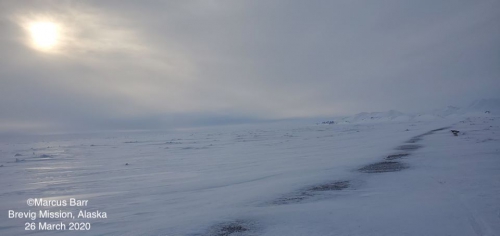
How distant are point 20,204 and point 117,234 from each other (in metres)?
5.28

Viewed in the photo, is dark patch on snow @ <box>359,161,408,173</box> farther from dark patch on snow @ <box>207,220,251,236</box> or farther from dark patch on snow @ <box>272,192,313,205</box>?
dark patch on snow @ <box>207,220,251,236</box>

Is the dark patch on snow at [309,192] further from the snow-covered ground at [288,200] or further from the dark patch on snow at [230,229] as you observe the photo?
the dark patch on snow at [230,229]

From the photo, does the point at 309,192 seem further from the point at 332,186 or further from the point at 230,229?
the point at 230,229

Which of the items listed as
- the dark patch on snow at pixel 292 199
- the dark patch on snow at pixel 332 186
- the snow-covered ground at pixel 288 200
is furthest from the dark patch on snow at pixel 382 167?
the dark patch on snow at pixel 292 199

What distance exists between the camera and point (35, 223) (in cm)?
665

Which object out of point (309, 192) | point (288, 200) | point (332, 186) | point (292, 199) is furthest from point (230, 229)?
point (332, 186)

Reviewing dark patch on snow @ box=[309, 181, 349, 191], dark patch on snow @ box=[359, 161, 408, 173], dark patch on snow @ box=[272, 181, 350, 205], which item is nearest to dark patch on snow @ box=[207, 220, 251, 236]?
dark patch on snow @ box=[272, 181, 350, 205]

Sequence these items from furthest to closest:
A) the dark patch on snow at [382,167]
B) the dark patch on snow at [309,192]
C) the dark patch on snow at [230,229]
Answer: the dark patch on snow at [382,167] → the dark patch on snow at [309,192] → the dark patch on snow at [230,229]

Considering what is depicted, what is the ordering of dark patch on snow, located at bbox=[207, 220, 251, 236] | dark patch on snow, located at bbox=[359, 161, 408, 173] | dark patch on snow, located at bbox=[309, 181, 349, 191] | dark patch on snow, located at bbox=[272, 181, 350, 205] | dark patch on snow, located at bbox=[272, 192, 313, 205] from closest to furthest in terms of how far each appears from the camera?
dark patch on snow, located at bbox=[207, 220, 251, 236], dark patch on snow, located at bbox=[272, 192, 313, 205], dark patch on snow, located at bbox=[272, 181, 350, 205], dark patch on snow, located at bbox=[309, 181, 349, 191], dark patch on snow, located at bbox=[359, 161, 408, 173]

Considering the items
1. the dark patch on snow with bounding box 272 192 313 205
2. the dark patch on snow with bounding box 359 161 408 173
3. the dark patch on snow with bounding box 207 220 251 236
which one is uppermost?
the dark patch on snow with bounding box 207 220 251 236

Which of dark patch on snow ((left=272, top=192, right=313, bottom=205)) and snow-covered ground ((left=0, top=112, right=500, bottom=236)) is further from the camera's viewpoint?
dark patch on snow ((left=272, top=192, right=313, bottom=205))

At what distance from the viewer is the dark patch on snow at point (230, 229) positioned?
551 cm

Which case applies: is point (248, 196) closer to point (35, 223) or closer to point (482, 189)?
point (35, 223)

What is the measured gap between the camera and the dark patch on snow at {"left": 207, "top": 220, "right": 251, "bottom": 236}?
551 cm
